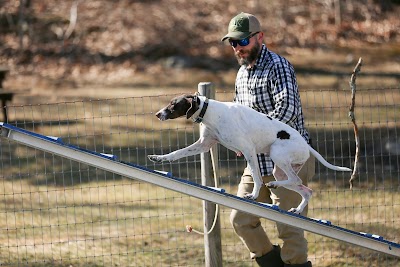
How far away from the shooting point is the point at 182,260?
8039mm

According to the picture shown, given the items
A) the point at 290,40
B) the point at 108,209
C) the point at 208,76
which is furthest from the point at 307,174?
the point at 290,40

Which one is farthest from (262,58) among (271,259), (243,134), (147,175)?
(271,259)

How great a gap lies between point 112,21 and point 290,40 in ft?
14.2

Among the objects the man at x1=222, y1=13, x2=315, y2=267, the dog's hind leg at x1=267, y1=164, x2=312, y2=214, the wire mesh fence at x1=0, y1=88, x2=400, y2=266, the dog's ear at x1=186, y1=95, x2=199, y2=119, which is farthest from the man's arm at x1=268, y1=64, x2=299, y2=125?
the wire mesh fence at x1=0, y1=88, x2=400, y2=266

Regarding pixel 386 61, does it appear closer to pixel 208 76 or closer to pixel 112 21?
pixel 208 76

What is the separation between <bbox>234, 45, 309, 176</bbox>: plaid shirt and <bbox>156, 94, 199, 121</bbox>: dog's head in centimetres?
82

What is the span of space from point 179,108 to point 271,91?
38.8 inches

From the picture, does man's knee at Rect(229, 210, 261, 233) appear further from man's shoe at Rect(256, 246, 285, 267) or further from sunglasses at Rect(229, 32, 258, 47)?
sunglasses at Rect(229, 32, 258, 47)

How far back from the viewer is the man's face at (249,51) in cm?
610

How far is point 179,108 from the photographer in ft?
17.7

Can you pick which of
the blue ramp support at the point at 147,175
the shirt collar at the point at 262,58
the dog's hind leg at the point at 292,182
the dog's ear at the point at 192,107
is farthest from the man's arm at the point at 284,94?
the dog's ear at the point at 192,107

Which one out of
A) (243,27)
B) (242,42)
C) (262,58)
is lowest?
(262,58)

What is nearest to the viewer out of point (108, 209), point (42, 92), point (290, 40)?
point (108, 209)

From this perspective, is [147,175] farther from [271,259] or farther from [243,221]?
[271,259]
